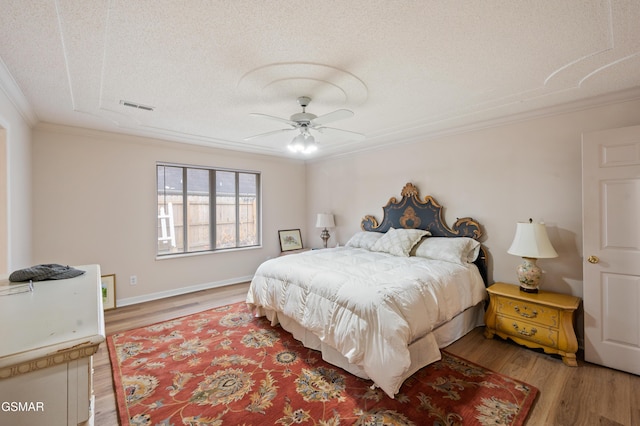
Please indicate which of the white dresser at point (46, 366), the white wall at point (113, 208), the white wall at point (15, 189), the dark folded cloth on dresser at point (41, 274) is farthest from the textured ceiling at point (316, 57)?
the white dresser at point (46, 366)

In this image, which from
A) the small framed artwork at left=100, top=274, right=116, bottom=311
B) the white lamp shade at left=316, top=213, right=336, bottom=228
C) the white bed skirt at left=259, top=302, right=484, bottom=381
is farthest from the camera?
the white lamp shade at left=316, top=213, right=336, bottom=228

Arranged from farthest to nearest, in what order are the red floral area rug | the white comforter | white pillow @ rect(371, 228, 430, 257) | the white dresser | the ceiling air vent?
white pillow @ rect(371, 228, 430, 257) < the ceiling air vent < the white comforter < the red floral area rug < the white dresser

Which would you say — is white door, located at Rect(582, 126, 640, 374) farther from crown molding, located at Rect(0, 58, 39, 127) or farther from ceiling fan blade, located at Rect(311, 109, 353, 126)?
crown molding, located at Rect(0, 58, 39, 127)

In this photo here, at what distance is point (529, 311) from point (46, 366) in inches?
133

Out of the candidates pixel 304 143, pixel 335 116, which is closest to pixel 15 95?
pixel 304 143

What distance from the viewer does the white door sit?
2223 millimetres

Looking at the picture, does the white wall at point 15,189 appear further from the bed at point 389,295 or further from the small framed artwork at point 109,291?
the bed at point 389,295

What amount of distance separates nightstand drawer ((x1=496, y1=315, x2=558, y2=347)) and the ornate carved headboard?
580mm

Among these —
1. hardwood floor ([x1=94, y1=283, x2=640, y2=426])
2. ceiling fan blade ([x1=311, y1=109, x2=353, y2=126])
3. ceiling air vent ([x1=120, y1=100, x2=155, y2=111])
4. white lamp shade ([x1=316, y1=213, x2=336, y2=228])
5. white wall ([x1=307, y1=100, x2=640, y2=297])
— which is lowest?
hardwood floor ([x1=94, y1=283, x2=640, y2=426])

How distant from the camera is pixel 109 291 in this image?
363 centimetres

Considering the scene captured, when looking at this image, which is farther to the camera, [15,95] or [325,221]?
[325,221]

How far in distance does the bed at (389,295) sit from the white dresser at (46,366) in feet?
5.21

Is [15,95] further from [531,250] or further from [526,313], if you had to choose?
[526,313]

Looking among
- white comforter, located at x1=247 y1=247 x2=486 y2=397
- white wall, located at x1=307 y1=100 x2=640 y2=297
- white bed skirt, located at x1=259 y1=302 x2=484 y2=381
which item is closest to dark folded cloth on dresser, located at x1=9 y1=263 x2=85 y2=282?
white comforter, located at x1=247 y1=247 x2=486 y2=397
